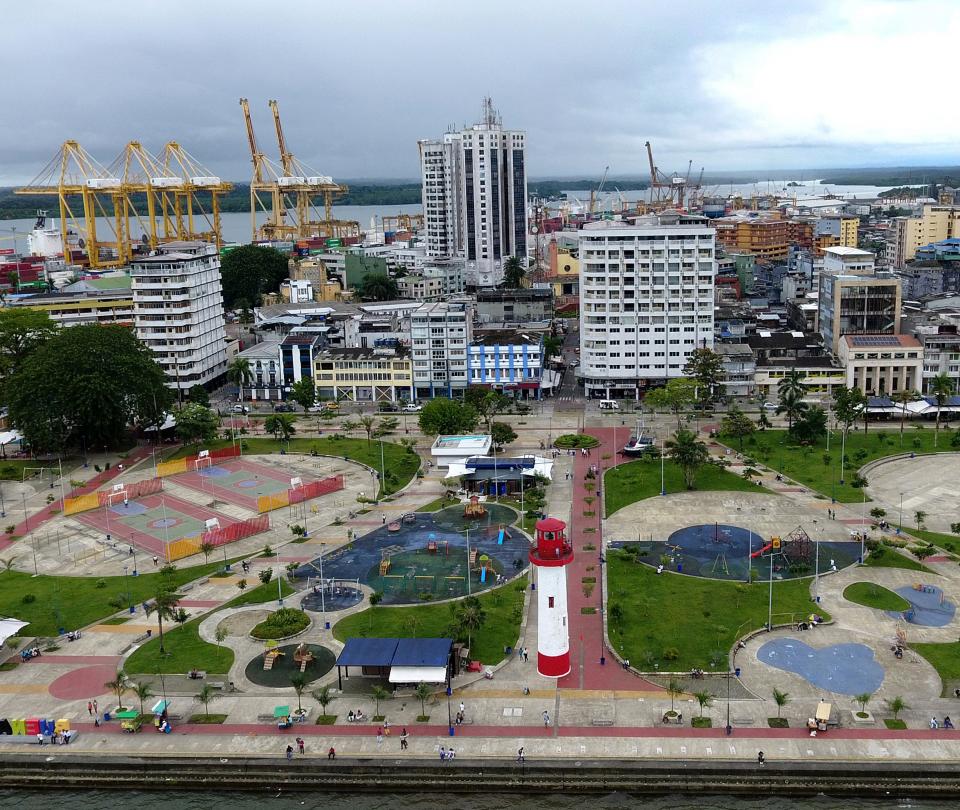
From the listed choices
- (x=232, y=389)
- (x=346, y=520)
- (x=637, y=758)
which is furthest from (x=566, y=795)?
(x=232, y=389)

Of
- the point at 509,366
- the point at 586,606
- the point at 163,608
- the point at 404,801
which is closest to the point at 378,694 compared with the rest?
the point at 404,801

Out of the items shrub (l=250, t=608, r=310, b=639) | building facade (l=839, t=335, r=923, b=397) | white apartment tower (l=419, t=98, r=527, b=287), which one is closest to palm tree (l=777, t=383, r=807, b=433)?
building facade (l=839, t=335, r=923, b=397)

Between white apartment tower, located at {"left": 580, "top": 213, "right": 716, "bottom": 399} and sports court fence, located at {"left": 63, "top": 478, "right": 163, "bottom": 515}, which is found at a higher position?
white apartment tower, located at {"left": 580, "top": 213, "right": 716, "bottom": 399}

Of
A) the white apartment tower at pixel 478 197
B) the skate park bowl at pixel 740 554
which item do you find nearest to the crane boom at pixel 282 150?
the white apartment tower at pixel 478 197

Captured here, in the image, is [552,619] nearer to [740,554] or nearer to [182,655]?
[740,554]

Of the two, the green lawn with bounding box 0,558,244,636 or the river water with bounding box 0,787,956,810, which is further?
the green lawn with bounding box 0,558,244,636

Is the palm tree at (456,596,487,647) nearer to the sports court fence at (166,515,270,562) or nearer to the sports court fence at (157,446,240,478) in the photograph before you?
the sports court fence at (166,515,270,562)

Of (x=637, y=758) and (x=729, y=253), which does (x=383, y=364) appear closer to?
(x=637, y=758)
